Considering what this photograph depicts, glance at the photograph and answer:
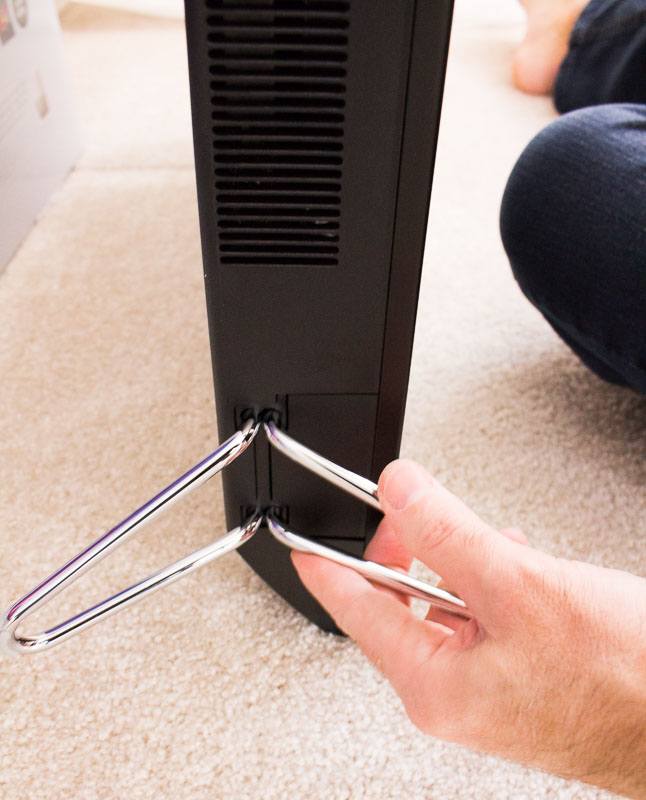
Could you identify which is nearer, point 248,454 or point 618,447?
point 248,454

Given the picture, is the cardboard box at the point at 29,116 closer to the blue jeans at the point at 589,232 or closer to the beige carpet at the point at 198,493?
the beige carpet at the point at 198,493

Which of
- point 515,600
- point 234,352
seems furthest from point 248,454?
point 515,600

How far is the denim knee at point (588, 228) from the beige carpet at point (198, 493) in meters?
0.10

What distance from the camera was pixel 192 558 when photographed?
1.32 ft

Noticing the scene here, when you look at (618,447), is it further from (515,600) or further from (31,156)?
(31,156)

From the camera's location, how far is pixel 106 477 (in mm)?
585

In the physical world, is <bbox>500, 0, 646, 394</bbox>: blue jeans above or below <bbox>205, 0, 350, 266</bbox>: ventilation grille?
below

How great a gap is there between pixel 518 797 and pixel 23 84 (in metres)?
0.85

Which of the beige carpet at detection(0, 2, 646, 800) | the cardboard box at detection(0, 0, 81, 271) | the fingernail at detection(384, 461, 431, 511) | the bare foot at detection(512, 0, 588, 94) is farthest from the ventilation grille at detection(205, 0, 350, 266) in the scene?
the bare foot at detection(512, 0, 588, 94)

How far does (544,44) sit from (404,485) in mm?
1158

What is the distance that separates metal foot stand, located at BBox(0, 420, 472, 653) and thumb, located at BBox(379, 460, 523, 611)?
1.2 inches

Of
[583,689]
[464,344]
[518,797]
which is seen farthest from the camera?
[464,344]

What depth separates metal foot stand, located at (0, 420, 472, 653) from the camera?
14.7 inches

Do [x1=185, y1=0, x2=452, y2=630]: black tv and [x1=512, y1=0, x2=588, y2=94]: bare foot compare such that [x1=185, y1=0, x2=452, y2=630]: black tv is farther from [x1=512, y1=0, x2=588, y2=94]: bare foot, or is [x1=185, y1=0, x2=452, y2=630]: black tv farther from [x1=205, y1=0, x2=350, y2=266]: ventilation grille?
[x1=512, y1=0, x2=588, y2=94]: bare foot
